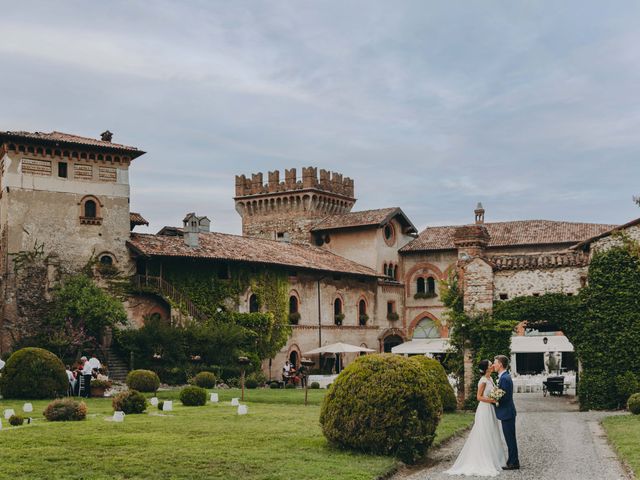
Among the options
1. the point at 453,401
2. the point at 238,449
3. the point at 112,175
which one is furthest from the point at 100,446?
the point at 112,175

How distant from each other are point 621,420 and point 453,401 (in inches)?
191

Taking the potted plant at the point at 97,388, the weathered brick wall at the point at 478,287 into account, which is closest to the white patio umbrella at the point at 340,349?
the potted plant at the point at 97,388

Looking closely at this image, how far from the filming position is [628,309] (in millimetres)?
26609

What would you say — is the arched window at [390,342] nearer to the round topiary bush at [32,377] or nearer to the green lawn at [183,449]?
the round topiary bush at [32,377]

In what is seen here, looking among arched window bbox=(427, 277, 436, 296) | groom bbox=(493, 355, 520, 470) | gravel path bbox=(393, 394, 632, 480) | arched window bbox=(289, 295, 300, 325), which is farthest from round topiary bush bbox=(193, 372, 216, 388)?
arched window bbox=(427, 277, 436, 296)

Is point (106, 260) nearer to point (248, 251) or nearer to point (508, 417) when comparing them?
point (248, 251)

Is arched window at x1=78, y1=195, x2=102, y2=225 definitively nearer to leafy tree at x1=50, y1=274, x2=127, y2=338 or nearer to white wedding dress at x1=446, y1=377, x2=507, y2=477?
leafy tree at x1=50, y1=274, x2=127, y2=338

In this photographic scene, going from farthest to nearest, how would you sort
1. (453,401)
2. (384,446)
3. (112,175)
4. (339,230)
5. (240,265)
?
(339,230) → (240,265) → (112,175) → (453,401) → (384,446)

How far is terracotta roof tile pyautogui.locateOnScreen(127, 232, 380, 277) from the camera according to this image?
4231 cm

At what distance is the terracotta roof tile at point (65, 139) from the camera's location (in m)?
38.8

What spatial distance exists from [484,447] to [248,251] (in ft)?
107

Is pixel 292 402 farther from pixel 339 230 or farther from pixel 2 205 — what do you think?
pixel 339 230

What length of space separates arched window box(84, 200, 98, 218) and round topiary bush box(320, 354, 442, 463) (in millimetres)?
27470

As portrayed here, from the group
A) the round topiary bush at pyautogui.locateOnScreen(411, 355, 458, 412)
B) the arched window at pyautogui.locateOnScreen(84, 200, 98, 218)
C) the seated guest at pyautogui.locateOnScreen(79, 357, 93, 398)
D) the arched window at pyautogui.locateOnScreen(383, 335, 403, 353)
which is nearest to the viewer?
the round topiary bush at pyautogui.locateOnScreen(411, 355, 458, 412)
